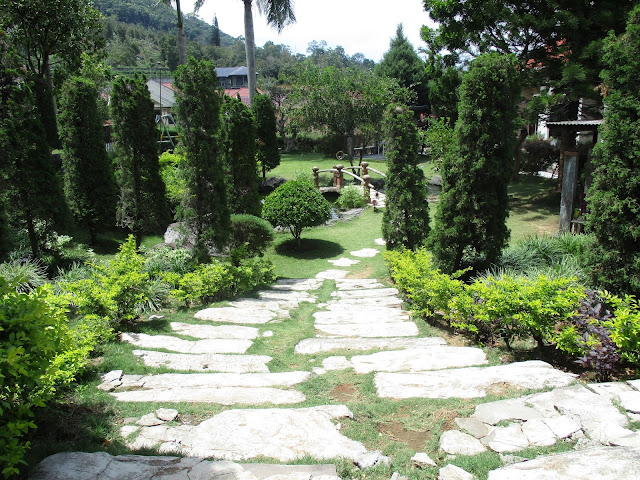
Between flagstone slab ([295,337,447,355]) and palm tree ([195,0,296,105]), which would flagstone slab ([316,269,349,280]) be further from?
palm tree ([195,0,296,105])

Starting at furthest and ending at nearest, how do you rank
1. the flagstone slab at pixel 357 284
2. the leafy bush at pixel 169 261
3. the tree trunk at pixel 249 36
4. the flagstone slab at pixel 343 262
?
the tree trunk at pixel 249 36 < the flagstone slab at pixel 343 262 < the flagstone slab at pixel 357 284 < the leafy bush at pixel 169 261

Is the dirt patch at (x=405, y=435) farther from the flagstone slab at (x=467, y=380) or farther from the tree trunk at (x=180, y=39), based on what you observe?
the tree trunk at (x=180, y=39)

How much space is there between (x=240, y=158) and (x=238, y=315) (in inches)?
232

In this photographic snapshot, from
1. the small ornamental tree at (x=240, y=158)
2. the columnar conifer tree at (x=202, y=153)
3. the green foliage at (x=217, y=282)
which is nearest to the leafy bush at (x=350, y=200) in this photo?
the small ornamental tree at (x=240, y=158)

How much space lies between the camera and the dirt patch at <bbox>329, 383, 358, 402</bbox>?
4.16m

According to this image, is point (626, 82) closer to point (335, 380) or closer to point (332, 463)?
point (335, 380)

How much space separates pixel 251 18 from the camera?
21.0 m

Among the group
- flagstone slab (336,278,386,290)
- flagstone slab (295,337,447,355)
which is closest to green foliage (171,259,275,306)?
flagstone slab (336,278,386,290)

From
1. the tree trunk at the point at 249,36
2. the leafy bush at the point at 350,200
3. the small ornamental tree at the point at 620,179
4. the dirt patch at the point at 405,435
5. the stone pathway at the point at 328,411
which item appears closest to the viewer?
the stone pathway at the point at 328,411

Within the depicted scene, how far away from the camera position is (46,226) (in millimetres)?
8875

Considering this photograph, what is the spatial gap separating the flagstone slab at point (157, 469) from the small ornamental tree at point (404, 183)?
6.66m

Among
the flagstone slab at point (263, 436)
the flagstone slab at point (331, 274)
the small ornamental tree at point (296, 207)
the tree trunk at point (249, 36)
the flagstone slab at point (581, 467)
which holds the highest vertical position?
the tree trunk at point (249, 36)

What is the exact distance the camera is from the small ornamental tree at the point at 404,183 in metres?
9.08

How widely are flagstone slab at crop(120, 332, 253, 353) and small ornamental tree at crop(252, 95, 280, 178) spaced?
14.5 meters
